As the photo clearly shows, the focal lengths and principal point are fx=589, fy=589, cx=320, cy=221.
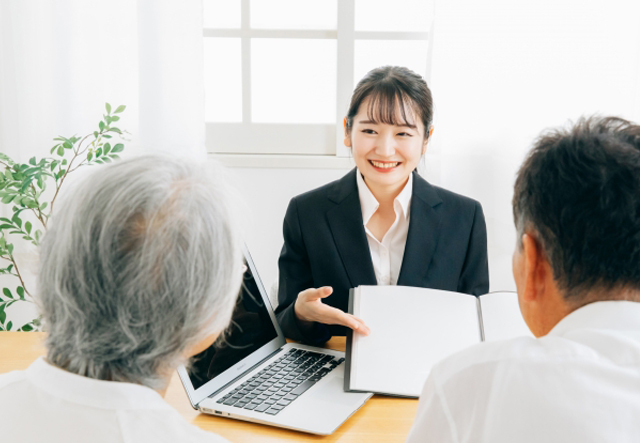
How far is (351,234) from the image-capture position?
1712mm

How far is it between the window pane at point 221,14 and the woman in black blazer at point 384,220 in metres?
1.17

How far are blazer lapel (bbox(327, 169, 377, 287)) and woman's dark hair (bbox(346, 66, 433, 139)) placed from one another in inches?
9.0

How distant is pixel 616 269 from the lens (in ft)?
2.36

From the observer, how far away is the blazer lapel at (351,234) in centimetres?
168

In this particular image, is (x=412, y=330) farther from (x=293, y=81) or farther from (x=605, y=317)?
(x=293, y=81)

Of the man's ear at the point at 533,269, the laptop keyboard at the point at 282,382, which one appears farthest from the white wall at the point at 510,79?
the man's ear at the point at 533,269

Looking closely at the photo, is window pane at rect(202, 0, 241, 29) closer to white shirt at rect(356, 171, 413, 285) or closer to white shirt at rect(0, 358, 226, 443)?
white shirt at rect(356, 171, 413, 285)

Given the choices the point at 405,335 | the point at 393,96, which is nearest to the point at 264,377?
the point at 405,335

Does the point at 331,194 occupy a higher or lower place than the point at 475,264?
higher

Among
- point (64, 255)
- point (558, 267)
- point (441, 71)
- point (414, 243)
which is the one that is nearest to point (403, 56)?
point (441, 71)

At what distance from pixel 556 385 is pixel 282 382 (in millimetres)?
648

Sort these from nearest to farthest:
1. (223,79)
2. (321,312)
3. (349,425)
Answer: (349,425)
(321,312)
(223,79)

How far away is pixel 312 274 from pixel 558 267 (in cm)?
104

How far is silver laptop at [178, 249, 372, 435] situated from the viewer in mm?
1084
